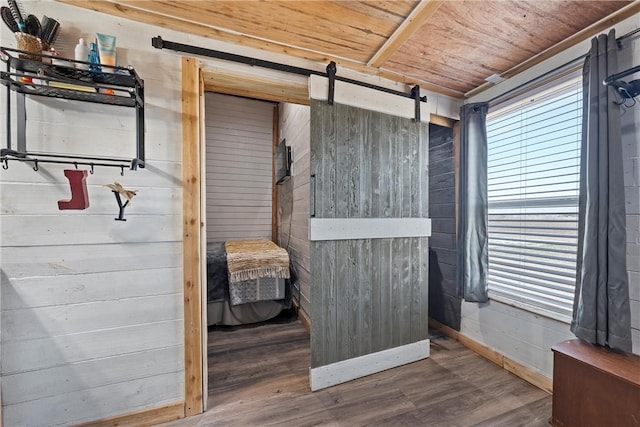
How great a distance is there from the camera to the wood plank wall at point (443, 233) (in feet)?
8.78

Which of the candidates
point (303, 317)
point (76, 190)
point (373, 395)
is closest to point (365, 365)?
point (373, 395)

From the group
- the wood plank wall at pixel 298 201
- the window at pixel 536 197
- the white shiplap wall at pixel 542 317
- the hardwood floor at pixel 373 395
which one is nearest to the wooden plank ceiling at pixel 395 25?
the white shiplap wall at pixel 542 317

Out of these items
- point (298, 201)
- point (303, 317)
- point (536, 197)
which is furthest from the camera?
point (298, 201)

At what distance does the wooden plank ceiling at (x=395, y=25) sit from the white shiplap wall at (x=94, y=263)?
0.31 metres

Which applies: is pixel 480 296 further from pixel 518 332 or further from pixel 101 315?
pixel 101 315

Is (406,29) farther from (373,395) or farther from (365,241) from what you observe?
(373,395)

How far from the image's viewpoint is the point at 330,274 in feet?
6.38

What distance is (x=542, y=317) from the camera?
6.29ft

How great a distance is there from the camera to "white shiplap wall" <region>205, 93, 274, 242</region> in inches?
170

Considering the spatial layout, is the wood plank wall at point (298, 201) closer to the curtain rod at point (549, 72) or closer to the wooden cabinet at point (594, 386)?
the curtain rod at point (549, 72)

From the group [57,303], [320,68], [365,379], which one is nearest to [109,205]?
[57,303]

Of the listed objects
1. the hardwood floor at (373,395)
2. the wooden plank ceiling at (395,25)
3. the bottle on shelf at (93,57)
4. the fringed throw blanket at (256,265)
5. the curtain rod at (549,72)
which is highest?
the wooden plank ceiling at (395,25)

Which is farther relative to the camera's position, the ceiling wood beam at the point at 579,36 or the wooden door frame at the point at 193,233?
the wooden door frame at the point at 193,233

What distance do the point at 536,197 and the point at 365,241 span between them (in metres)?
1.30
